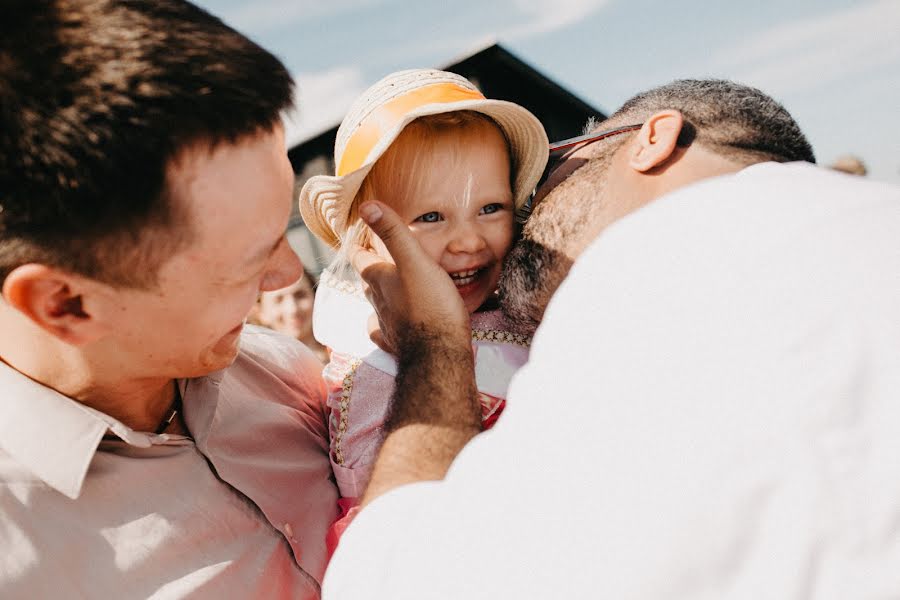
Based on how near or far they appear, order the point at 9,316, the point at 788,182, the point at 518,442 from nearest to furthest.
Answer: the point at 518,442
the point at 788,182
the point at 9,316

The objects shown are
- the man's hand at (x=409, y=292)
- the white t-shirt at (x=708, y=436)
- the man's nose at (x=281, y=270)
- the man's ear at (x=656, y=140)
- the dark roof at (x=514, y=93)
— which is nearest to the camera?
the white t-shirt at (x=708, y=436)

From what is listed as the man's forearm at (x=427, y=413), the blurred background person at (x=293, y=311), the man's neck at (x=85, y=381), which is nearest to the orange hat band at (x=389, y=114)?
the man's forearm at (x=427, y=413)

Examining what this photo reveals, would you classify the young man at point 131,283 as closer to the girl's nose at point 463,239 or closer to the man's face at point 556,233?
the girl's nose at point 463,239

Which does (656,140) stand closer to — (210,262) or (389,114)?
(389,114)

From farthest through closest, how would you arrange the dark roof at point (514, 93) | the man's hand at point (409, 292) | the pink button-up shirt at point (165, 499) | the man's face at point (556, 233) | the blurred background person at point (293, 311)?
the dark roof at point (514, 93) < the blurred background person at point (293, 311) < the man's face at point (556, 233) < the man's hand at point (409, 292) < the pink button-up shirt at point (165, 499)

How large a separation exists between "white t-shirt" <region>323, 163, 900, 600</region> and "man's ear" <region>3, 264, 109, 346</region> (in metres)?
0.89

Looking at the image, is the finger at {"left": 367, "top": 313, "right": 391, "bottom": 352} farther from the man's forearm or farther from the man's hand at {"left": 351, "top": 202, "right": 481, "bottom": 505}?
the man's forearm

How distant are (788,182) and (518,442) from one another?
2.08 ft

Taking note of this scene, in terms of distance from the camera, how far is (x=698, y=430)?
2.76 feet

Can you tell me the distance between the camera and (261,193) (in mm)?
1449

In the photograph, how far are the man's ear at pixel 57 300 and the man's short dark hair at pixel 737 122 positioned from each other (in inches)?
63.7

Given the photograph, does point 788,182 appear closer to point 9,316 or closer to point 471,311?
point 471,311

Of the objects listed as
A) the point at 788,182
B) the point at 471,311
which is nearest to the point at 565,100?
the point at 471,311

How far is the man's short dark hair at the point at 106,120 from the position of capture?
1173 millimetres
